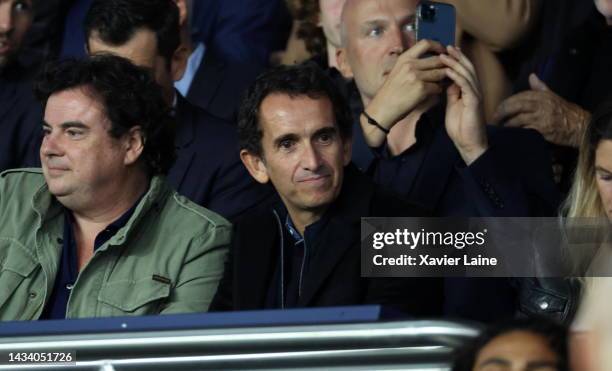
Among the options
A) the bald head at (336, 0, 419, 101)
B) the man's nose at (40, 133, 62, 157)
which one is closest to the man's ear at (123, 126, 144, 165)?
the man's nose at (40, 133, 62, 157)

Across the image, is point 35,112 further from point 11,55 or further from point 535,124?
point 535,124

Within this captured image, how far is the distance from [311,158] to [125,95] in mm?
798

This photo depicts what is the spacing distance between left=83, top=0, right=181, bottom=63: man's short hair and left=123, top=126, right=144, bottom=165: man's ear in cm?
110

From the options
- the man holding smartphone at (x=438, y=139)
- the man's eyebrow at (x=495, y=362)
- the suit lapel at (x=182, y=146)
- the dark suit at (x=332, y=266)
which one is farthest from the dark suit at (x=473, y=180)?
the man's eyebrow at (x=495, y=362)

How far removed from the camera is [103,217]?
562 cm

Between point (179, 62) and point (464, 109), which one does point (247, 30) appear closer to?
point (179, 62)

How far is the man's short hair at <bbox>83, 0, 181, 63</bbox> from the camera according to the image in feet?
22.1

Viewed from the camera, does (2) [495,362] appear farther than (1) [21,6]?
No

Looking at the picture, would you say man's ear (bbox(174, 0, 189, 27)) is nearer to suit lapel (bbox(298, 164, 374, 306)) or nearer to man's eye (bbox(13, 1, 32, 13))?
man's eye (bbox(13, 1, 32, 13))

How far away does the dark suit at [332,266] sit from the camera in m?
5.03

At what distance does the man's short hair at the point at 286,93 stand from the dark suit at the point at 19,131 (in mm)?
1371

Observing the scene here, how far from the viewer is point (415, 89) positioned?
227 inches

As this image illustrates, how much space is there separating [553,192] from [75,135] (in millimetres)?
1638

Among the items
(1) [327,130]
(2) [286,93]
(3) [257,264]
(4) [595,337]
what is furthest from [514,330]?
(2) [286,93]
